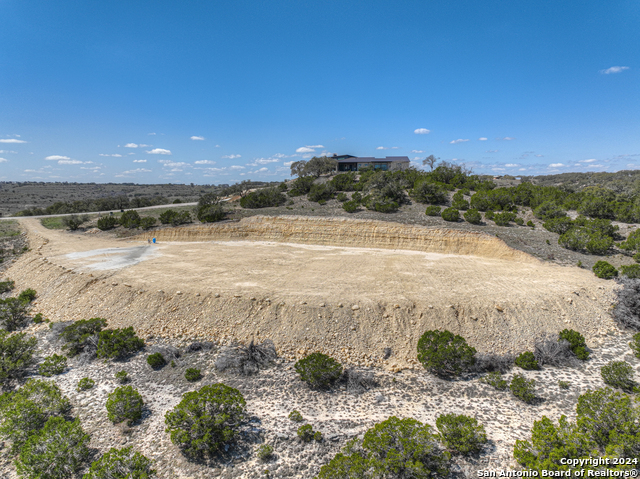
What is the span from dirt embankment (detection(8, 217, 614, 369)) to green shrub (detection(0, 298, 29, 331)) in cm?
119

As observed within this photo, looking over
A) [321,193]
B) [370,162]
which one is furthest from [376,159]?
[321,193]

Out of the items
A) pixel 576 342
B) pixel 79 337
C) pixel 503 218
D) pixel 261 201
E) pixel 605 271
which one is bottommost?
pixel 576 342

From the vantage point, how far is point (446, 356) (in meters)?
13.4

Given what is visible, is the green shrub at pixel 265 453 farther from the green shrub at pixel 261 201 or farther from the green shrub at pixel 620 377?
the green shrub at pixel 261 201

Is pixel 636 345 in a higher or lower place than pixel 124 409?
lower

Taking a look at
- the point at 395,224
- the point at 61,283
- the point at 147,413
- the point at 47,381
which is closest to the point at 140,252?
the point at 61,283

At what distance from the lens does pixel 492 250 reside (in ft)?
93.3

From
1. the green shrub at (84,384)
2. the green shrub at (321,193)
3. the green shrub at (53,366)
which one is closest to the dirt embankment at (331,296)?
the green shrub at (53,366)

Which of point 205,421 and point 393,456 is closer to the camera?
point 393,456

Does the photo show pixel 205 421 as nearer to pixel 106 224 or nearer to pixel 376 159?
pixel 106 224

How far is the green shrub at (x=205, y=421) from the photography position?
931cm

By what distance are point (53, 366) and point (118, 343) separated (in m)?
2.85

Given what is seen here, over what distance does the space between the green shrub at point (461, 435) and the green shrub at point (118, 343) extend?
15.1 m

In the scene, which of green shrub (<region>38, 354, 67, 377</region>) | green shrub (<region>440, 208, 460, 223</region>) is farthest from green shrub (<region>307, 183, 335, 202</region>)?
green shrub (<region>38, 354, 67, 377</region>)
